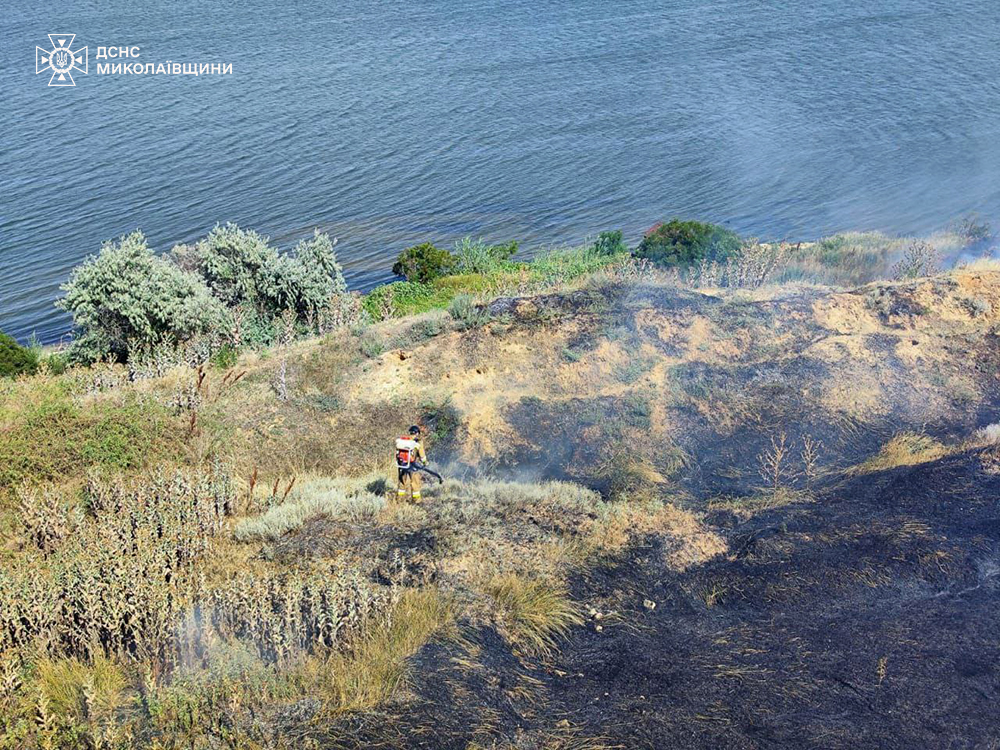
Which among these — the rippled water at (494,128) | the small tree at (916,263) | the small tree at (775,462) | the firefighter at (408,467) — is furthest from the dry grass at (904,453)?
the rippled water at (494,128)

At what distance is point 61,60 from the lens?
50.0 meters

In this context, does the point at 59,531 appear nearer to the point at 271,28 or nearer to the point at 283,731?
the point at 283,731

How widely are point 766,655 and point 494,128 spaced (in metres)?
35.6

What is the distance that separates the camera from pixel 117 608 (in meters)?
8.91

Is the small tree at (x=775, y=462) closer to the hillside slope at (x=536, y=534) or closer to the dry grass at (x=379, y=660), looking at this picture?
the hillside slope at (x=536, y=534)

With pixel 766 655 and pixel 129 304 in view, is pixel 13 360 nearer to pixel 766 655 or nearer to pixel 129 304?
pixel 129 304

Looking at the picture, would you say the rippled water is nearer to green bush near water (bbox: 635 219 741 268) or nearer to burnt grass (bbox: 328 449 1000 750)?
green bush near water (bbox: 635 219 741 268)

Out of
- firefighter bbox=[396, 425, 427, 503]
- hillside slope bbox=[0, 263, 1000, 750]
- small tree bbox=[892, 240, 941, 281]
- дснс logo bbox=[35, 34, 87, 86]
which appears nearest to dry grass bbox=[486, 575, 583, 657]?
hillside slope bbox=[0, 263, 1000, 750]

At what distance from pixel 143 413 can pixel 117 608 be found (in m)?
6.04

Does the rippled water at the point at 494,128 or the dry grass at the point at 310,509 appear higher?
the rippled water at the point at 494,128

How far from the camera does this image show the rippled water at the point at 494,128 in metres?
33.2

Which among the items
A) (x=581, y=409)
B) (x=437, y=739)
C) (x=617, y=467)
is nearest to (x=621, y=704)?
(x=437, y=739)

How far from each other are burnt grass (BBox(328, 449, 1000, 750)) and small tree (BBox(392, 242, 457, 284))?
1796 centimetres

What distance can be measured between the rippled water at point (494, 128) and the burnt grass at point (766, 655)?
68.0 ft
